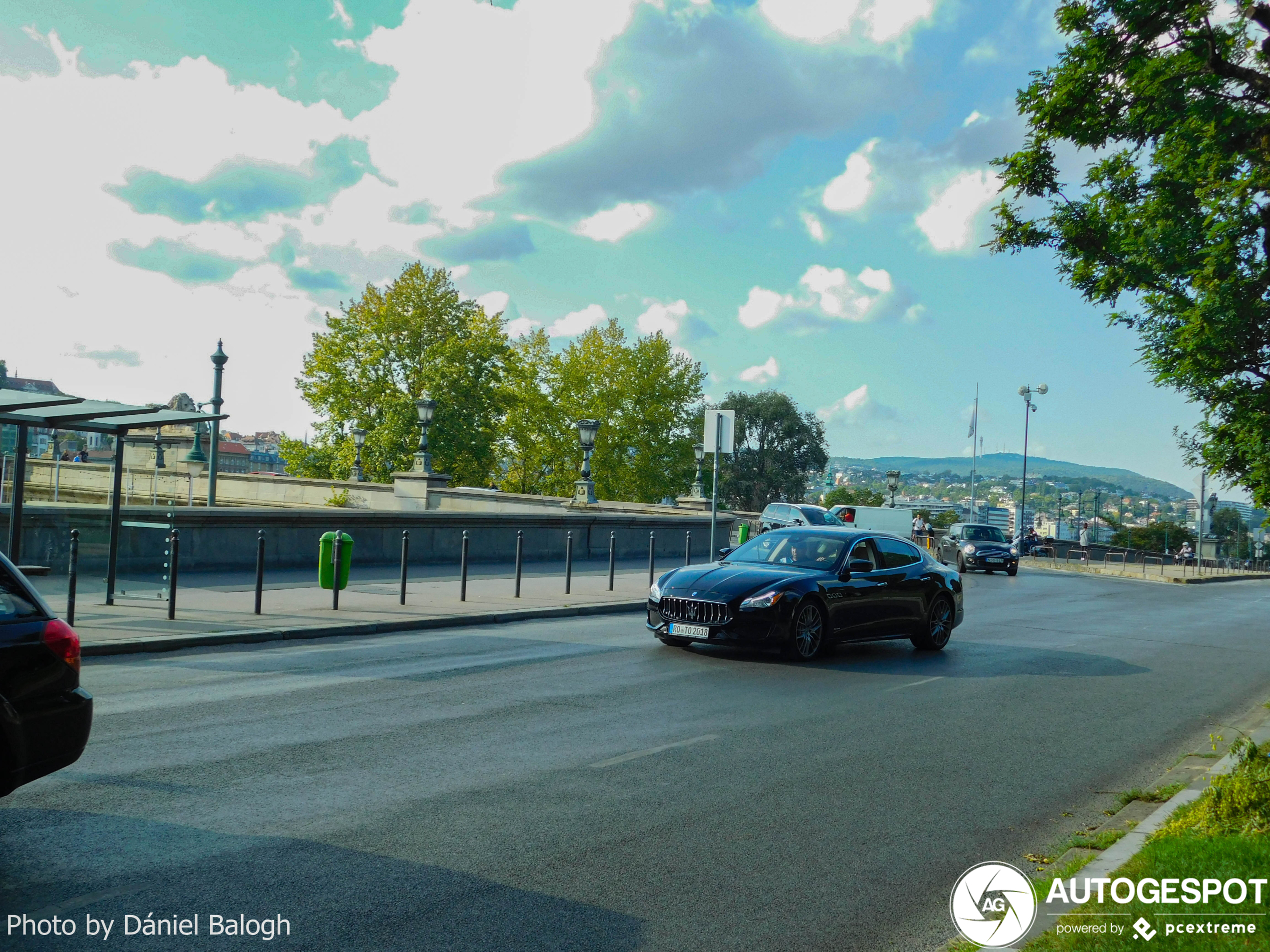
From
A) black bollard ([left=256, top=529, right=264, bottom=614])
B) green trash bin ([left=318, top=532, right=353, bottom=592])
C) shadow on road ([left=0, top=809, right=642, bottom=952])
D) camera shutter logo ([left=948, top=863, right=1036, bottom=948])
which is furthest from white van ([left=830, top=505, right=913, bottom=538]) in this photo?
shadow on road ([left=0, top=809, right=642, bottom=952])

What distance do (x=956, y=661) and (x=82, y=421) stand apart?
35.2ft

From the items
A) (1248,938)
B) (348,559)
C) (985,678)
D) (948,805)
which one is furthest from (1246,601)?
(1248,938)

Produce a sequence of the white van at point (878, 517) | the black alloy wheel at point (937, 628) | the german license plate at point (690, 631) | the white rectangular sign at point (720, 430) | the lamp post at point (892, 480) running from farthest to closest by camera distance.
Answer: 1. the lamp post at point (892, 480)
2. the white van at point (878, 517)
3. the white rectangular sign at point (720, 430)
4. the black alloy wheel at point (937, 628)
5. the german license plate at point (690, 631)

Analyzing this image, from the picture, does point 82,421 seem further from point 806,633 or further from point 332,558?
point 806,633

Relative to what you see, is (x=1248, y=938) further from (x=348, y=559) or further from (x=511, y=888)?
(x=348, y=559)

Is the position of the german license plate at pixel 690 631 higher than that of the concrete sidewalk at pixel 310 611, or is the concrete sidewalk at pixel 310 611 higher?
the german license plate at pixel 690 631

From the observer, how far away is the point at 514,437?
7094cm

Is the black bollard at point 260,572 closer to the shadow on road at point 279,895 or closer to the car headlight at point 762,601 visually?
the car headlight at point 762,601

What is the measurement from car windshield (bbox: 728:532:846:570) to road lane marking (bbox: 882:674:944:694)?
184cm

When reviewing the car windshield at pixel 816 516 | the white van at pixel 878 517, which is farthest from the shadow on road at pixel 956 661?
the white van at pixel 878 517

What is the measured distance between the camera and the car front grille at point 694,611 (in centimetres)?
1188

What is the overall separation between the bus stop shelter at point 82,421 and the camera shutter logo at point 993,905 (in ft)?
35.8

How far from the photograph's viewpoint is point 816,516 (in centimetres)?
3481

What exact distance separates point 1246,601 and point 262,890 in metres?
30.8
